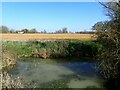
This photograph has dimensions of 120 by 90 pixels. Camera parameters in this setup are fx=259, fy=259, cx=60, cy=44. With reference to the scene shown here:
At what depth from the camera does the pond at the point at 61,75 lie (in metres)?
17.9

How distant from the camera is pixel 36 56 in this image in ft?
106

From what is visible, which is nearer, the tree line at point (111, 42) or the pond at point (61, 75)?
the tree line at point (111, 42)

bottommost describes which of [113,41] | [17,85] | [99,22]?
[17,85]

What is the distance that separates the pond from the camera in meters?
17.9

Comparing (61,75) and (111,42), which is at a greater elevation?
(111,42)

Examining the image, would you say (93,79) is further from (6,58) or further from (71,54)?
(71,54)

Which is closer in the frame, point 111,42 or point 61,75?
point 111,42

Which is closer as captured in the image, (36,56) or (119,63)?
(119,63)

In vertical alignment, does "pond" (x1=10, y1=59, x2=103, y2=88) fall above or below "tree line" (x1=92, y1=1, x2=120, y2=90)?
below

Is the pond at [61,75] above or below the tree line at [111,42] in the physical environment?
below

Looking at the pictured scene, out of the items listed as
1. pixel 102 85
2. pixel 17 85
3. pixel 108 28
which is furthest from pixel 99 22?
pixel 17 85

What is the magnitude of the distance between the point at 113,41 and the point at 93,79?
13.9 ft

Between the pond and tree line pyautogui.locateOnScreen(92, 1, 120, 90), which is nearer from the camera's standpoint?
tree line pyautogui.locateOnScreen(92, 1, 120, 90)

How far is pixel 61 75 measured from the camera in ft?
69.1
